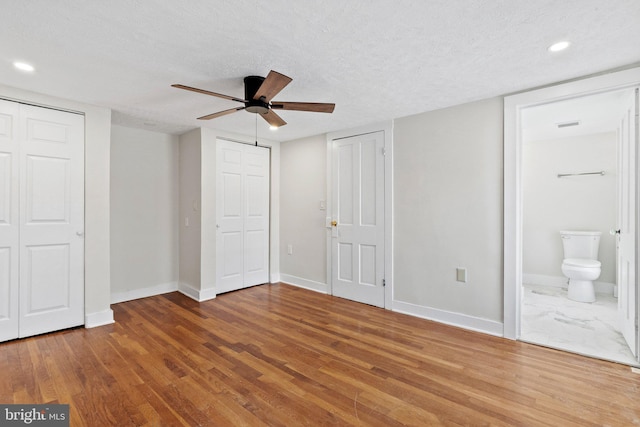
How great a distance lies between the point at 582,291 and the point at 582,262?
373mm

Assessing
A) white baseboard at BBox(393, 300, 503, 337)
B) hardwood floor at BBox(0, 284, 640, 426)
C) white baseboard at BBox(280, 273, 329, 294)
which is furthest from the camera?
white baseboard at BBox(280, 273, 329, 294)

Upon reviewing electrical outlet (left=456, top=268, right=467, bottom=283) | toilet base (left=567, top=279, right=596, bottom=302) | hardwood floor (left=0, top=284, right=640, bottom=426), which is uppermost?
electrical outlet (left=456, top=268, right=467, bottom=283)

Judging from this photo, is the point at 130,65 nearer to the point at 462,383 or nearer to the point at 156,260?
the point at 156,260

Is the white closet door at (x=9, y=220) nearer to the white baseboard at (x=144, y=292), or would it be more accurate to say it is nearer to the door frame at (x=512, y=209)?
the white baseboard at (x=144, y=292)

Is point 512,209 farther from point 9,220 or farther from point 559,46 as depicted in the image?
point 9,220

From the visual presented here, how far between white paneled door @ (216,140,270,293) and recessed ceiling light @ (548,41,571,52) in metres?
3.74

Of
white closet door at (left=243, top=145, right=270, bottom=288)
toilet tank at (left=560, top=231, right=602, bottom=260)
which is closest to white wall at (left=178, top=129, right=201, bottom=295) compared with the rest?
white closet door at (left=243, top=145, right=270, bottom=288)

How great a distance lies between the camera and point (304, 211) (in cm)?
475

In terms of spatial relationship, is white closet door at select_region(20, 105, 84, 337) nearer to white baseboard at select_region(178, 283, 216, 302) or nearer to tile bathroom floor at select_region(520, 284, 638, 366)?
white baseboard at select_region(178, 283, 216, 302)

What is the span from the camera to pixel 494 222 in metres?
3.00

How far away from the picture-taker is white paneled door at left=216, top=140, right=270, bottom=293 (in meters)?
4.36

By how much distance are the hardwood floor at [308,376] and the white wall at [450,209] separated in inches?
15.5

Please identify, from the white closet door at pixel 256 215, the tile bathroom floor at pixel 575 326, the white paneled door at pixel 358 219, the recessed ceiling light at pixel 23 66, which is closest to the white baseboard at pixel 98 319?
the white closet door at pixel 256 215

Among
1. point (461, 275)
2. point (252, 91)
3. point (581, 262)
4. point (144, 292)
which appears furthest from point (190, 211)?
point (581, 262)
